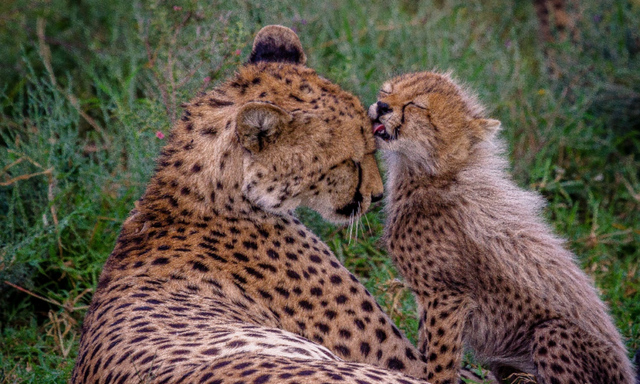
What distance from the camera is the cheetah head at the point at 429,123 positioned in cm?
276

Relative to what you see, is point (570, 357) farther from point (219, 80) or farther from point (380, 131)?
point (219, 80)

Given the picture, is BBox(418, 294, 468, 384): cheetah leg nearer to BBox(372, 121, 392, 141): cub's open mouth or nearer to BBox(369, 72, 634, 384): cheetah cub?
BBox(369, 72, 634, 384): cheetah cub

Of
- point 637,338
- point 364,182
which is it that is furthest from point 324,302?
point 637,338

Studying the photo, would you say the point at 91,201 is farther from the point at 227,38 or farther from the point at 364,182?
the point at 364,182

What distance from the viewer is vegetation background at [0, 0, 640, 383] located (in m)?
3.46

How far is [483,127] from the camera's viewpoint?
116 inches

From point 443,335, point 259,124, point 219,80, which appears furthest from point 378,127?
point 219,80

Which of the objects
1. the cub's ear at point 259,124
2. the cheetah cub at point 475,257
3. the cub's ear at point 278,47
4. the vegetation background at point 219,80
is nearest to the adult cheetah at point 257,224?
the cub's ear at point 259,124

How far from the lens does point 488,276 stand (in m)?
2.76

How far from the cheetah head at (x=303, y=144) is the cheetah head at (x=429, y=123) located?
0.54 feet

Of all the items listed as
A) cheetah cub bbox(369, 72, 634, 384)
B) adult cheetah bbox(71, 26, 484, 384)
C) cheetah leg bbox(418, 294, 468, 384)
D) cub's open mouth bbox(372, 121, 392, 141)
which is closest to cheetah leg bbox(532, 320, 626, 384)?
cheetah cub bbox(369, 72, 634, 384)

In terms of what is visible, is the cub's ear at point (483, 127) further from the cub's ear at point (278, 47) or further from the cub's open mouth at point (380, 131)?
the cub's ear at point (278, 47)

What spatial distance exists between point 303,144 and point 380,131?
0.38 m

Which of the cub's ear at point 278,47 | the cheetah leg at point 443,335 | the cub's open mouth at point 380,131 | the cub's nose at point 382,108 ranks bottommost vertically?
the cheetah leg at point 443,335
